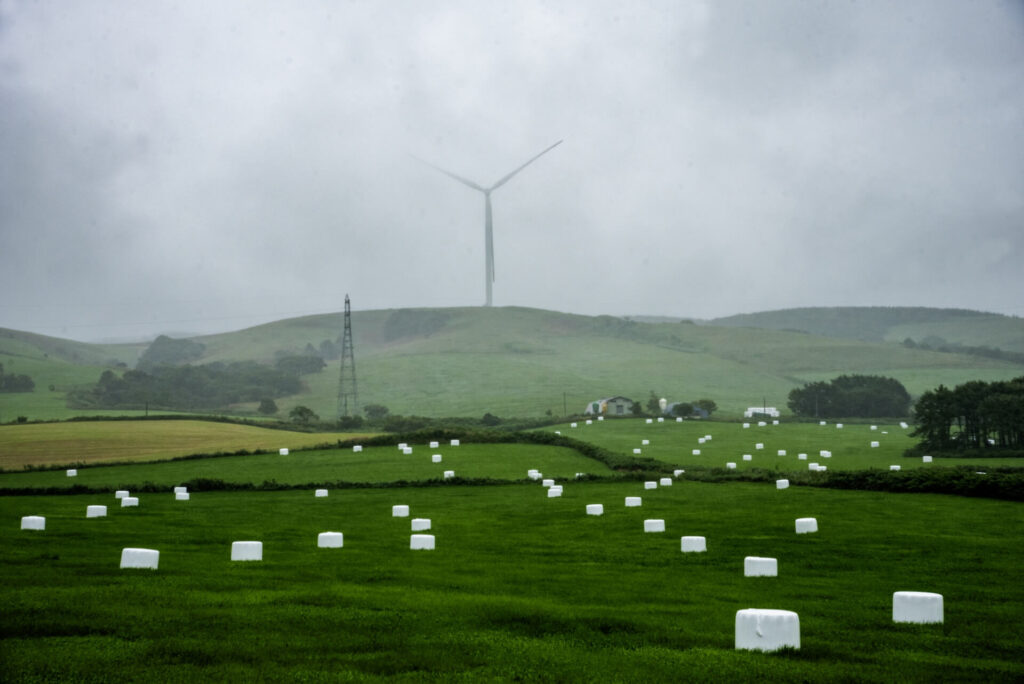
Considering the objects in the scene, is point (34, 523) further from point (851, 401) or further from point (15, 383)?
point (15, 383)

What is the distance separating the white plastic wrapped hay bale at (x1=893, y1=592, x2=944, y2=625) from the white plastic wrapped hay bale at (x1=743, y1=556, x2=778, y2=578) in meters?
4.29

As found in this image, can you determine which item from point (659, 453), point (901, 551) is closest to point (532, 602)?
point (901, 551)

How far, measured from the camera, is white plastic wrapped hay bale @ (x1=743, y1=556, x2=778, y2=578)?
17.5 meters

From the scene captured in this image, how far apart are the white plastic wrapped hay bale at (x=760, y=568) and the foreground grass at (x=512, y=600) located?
0.20 m

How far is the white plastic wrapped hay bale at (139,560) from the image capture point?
17359mm

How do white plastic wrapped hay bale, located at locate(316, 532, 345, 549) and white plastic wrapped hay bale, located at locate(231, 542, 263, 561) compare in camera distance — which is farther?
white plastic wrapped hay bale, located at locate(316, 532, 345, 549)

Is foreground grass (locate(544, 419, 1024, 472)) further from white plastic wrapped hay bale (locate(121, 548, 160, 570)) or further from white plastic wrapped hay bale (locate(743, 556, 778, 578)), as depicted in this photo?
white plastic wrapped hay bale (locate(121, 548, 160, 570))

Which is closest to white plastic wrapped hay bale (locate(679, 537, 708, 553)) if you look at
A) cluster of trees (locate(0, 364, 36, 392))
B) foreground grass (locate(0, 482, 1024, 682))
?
foreground grass (locate(0, 482, 1024, 682))

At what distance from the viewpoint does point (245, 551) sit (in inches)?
771

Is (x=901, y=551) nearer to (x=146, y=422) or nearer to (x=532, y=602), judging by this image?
(x=532, y=602)

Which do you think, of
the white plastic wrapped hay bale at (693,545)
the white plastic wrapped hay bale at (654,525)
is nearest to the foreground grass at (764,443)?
the white plastic wrapped hay bale at (654,525)

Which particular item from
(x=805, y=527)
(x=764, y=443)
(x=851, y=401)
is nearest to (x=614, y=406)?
(x=851, y=401)

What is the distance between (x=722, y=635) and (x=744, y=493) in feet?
88.9

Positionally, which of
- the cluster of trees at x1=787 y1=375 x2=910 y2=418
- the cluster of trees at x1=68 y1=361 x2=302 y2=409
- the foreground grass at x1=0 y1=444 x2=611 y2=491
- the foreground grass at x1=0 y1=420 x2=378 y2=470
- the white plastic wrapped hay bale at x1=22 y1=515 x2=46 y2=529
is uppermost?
the cluster of trees at x1=68 y1=361 x2=302 y2=409
